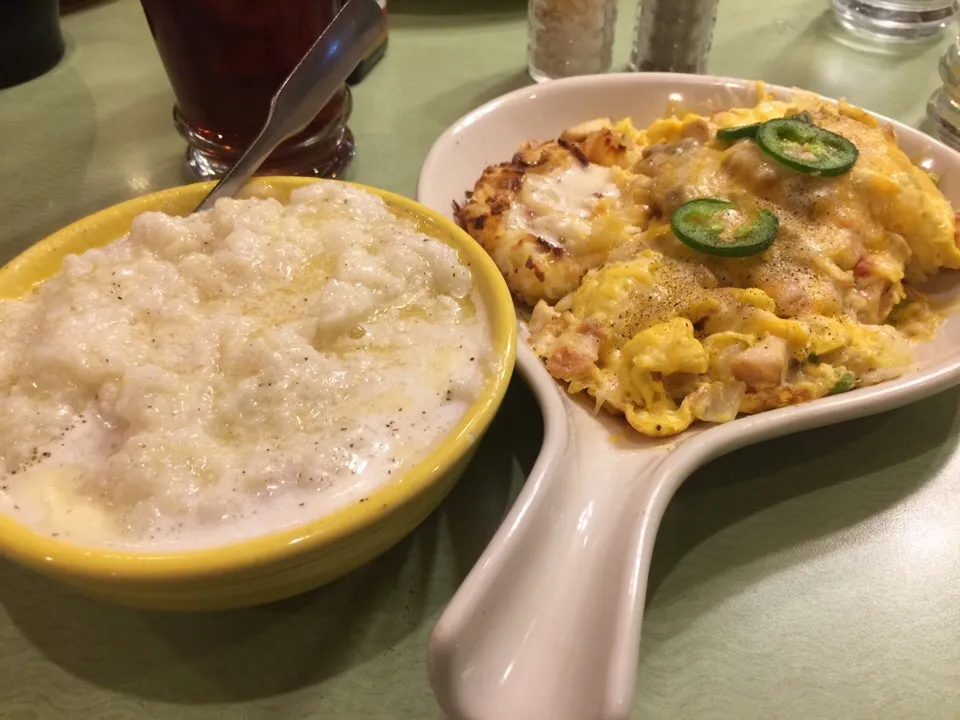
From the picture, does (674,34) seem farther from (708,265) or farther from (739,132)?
(708,265)

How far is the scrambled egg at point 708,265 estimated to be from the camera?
41.4 inches

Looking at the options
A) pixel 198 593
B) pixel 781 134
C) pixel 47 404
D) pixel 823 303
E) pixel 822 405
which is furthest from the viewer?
pixel 781 134

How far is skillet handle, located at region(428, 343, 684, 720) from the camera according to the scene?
2.29 ft

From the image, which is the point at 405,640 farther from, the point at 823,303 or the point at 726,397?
the point at 823,303

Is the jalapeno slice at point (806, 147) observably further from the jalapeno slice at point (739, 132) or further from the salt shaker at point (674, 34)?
the salt shaker at point (674, 34)

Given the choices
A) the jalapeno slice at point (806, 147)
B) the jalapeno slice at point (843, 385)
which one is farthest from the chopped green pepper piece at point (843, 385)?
the jalapeno slice at point (806, 147)

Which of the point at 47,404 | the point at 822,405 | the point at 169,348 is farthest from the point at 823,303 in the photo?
the point at 47,404

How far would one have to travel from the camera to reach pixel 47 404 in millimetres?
786

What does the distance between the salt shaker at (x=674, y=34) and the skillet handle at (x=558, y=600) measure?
3.92 feet

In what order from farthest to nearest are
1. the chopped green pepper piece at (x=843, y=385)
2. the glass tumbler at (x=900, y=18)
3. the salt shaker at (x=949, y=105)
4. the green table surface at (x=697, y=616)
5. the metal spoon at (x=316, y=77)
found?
1. the glass tumbler at (x=900, y=18)
2. the salt shaker at (x=949, y=105)
3. the metal spoon at (x=316, y=77)
4. the chopped green pepper piece at (x=843, y=385)
5. the green table surface at (x=697, y=616)

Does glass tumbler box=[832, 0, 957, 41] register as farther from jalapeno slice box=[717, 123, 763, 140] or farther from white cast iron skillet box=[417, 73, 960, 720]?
white cast iron skillet box=[417, 73, 960, 720]

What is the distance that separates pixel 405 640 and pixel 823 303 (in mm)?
744

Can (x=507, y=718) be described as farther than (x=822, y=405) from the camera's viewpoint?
No

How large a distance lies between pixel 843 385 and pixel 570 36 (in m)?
1.07
